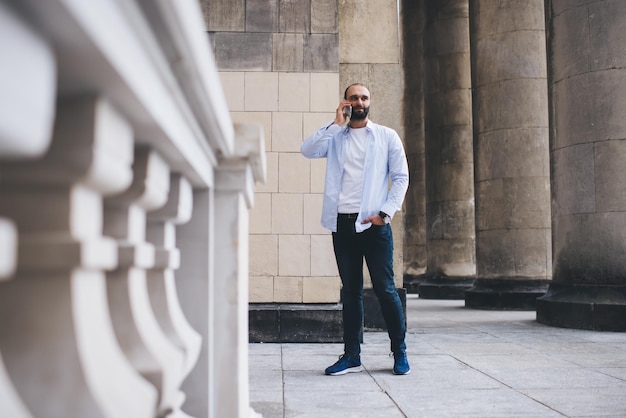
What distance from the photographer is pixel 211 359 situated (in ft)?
6.71

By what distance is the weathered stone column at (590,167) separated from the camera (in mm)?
7809

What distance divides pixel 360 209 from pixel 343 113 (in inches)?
27.1

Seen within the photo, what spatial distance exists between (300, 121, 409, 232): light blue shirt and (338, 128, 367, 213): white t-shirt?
3cm

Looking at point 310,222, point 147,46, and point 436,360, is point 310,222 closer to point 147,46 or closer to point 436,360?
point 436,360

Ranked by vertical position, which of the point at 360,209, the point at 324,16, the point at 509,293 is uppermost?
the point at 324,16

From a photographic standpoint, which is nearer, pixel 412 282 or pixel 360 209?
pixel 360 209

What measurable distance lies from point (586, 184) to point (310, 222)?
366 centimetres

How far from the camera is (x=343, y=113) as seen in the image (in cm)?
472

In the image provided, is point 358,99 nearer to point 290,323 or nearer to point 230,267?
point 290,323

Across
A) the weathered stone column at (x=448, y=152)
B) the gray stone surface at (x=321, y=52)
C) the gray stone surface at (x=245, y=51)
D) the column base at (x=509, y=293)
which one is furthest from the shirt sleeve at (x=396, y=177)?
the weathered stone column at (x=448, y=152)

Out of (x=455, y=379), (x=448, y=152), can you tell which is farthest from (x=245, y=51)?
(x=448, y=152)

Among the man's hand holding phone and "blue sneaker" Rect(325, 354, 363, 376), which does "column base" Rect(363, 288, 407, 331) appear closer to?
"blue sneaker" Rect(325, 354, 363, 376)

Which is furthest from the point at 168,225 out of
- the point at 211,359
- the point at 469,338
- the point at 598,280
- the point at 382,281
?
the point at 598,280

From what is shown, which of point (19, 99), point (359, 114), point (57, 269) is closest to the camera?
point (19, 99)
